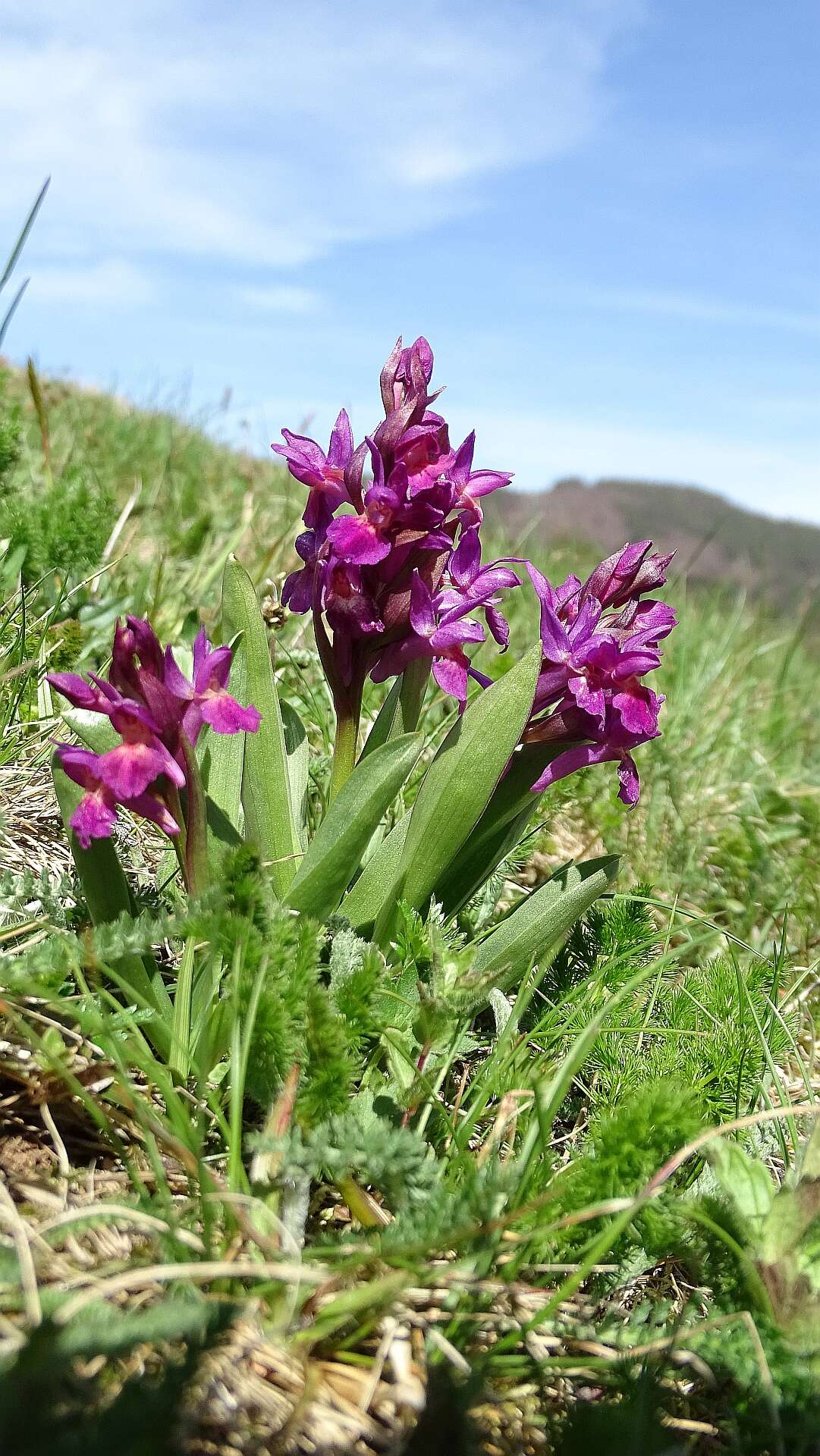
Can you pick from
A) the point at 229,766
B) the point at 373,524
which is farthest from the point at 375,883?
the point at 373,524

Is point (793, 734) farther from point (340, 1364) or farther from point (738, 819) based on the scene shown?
point (340, 1364)

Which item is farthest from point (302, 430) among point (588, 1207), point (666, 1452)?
point (666, 1452)

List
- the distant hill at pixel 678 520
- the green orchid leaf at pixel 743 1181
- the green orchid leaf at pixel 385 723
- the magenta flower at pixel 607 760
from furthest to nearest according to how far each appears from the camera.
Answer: the distant hill at pixel 678 520 → the green orchid leaf at pixel 385 723 → the magenta flower at pixel 607 760 → the green orchid leaf at pixel 743 1181

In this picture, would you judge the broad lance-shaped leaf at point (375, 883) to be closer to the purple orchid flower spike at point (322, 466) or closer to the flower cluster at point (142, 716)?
the flower cluster at point (142, 716)

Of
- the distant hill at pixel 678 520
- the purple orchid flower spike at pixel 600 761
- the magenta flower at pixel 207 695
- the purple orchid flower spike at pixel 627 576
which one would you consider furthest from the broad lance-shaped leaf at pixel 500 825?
the distant hill at pixel 678 520

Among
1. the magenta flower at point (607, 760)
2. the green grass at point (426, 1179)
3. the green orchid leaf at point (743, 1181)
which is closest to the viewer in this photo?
the green grass at point (426, 1179)

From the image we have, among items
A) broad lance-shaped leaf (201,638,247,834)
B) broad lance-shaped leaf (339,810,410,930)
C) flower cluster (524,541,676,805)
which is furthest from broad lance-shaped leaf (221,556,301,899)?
flower cluster (524,541,676,805)
